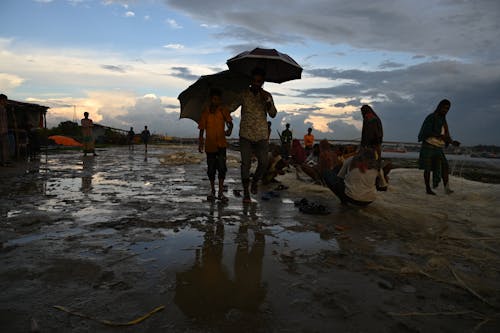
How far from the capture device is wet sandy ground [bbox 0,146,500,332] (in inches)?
76.2

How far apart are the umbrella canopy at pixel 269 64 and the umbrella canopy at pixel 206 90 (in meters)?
0.17

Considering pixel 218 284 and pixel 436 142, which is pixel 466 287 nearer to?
pixel 218 284

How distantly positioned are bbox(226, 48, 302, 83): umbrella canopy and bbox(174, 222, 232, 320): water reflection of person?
11.3 feet

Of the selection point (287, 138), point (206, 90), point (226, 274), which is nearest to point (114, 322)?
point (226, 274)

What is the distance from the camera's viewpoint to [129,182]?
749 centimetres

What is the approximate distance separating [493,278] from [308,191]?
14.7 ft

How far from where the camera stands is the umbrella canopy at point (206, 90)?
580cm

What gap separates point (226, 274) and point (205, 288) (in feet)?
0.93

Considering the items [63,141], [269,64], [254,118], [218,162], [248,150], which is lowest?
[218,162]

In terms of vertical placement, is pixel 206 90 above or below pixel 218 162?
above

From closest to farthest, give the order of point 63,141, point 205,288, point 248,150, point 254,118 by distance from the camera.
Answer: point 205,288
point 254,118
point 248,150
point 63,141

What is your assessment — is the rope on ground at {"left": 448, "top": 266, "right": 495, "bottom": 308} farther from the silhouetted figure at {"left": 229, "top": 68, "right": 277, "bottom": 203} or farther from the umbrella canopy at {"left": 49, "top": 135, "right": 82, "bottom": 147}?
the umbrella canopy at {"left": 49, "top": 135, "right": 82, "bottom": 147}

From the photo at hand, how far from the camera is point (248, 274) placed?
2.58 meters

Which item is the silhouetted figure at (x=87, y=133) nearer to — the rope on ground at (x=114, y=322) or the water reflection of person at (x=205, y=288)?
the water reflection of person at (x=205, y=288)
